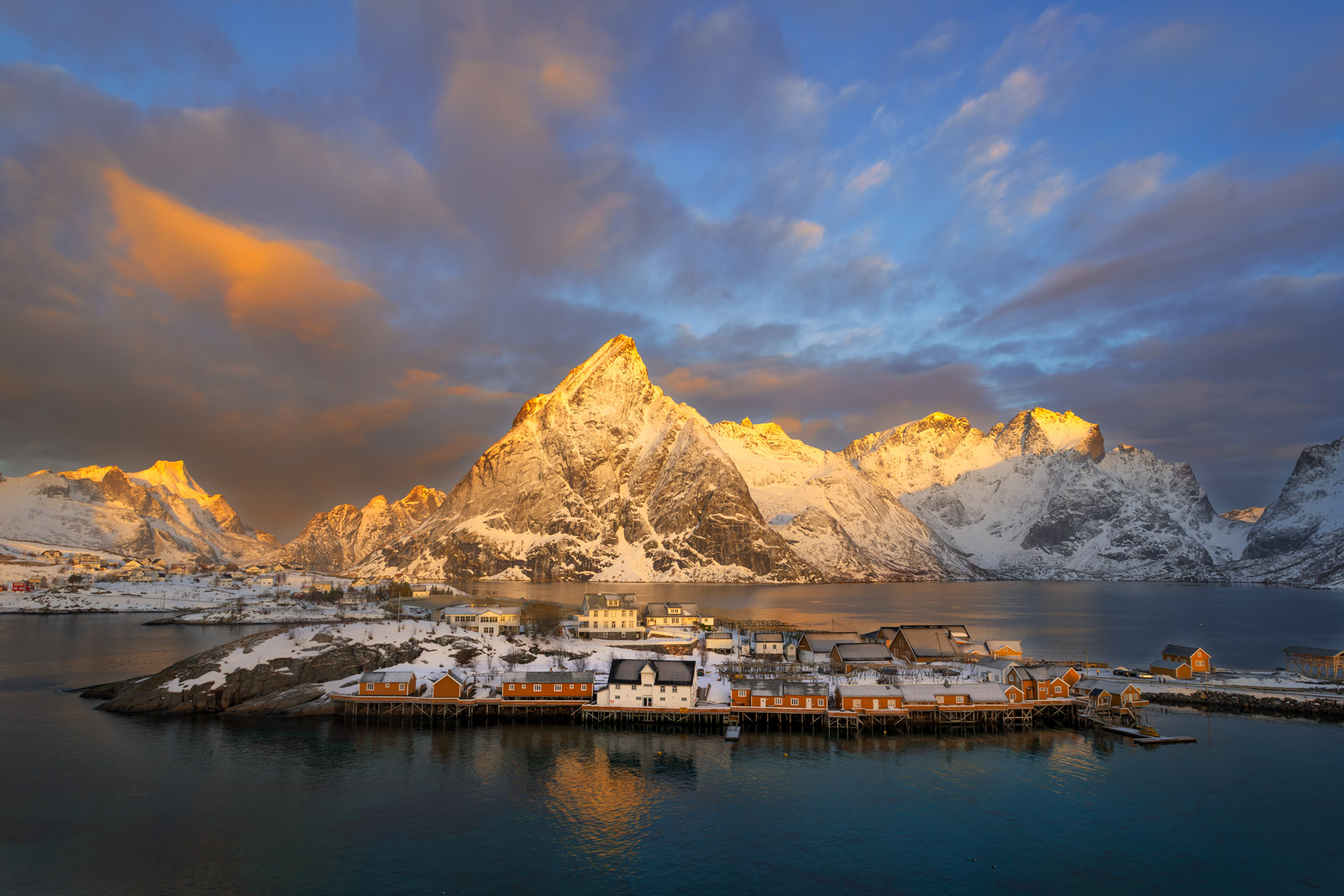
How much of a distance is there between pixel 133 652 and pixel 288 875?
8094cm

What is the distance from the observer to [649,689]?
63812 mm

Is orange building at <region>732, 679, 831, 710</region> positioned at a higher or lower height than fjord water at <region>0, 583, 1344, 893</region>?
higher

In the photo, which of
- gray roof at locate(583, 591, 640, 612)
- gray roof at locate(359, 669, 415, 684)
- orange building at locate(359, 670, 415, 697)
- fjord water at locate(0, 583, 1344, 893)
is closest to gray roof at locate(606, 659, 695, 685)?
fjord water at locate(0, 583, 1344, 893)

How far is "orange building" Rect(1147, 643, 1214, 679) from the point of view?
78750 millimetres

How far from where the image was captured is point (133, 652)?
95500 millimetres

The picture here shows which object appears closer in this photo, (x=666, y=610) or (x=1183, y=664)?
(x=1183, y=664)

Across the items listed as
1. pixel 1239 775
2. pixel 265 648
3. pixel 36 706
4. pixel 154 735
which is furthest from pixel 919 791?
pixel 36 706

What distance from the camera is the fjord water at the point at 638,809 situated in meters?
34.1

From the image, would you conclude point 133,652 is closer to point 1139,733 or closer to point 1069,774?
point 1069,774

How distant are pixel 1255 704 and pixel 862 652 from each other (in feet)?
115

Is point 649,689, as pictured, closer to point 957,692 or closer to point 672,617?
point 957,692

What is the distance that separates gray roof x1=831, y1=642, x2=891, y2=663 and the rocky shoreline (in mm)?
24574

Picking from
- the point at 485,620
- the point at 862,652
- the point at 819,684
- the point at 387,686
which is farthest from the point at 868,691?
the point at 485,620

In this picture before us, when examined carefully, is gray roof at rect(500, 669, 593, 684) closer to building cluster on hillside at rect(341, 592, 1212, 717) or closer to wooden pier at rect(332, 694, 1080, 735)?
building cluster on hillside at rect(341, 592, 1212, 717)
